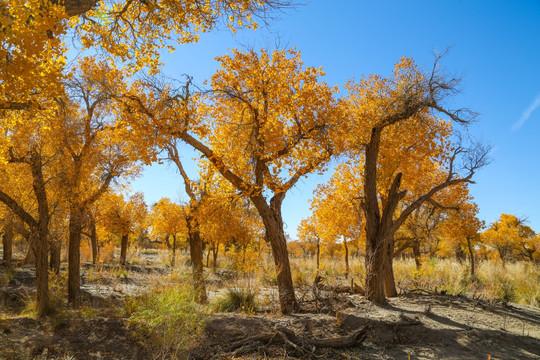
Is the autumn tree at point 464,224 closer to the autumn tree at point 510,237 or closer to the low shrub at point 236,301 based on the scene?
the low shrub at point 236,301

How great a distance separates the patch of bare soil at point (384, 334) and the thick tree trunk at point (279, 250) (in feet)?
1.64

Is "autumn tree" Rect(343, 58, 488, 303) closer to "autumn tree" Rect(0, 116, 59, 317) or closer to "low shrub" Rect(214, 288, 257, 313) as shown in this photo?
"low shrub" Rect(214, 288, 257, 313)

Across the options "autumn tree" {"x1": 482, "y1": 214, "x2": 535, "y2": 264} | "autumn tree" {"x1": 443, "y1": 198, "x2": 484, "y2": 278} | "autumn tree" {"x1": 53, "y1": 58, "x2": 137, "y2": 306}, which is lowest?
"autumn tree" {"x1": 482, "y1": 214, "x2": 535, "y2": 264}

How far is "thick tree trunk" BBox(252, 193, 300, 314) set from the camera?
8.20 metres

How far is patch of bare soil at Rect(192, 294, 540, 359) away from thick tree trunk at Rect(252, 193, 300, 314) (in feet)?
1.64

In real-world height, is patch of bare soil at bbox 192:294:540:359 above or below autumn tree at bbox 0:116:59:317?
below

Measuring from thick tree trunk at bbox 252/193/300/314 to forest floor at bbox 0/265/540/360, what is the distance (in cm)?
37

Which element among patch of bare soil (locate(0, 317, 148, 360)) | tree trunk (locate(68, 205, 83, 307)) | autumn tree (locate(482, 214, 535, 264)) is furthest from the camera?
autumn tree (locate(482, 214, 535, 264))

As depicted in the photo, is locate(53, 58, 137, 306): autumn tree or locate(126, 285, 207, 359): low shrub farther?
locate(53, 58, 137, 306): autumn tree

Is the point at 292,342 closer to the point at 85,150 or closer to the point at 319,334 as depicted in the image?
the point at 319,334

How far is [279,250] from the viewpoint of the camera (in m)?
8.47

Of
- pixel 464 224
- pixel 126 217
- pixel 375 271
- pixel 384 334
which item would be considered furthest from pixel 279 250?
pixel 126 217

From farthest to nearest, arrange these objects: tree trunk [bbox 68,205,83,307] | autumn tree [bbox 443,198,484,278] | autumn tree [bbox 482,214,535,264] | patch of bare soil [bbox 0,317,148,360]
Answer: autumn tree [bbox 482,214,535,264] < autumn tree [bbox 443,198,484,278] < tree trunk [bbox 68,205,83,307] < patch of bare soil [bbox 0,317,148,360]

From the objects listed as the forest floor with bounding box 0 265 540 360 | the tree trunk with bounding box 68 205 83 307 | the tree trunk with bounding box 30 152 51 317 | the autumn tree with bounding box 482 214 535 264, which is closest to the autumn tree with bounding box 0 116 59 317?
the tree trunk with bounding box 30 152 51 317
